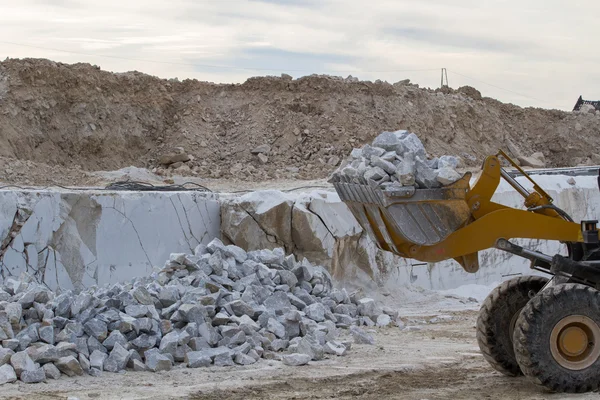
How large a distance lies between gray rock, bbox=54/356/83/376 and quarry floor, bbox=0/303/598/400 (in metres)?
0.08

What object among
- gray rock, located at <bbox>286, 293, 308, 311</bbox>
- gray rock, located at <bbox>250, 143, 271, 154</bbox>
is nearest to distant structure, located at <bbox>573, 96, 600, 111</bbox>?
gray rock, located at <bbox>250, 143, 271, 154</bbox>

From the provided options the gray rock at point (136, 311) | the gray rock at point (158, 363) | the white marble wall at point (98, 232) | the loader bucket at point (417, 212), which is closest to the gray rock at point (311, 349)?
the gray rock at point (158, 363)

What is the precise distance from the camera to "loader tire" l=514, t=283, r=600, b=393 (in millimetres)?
6020

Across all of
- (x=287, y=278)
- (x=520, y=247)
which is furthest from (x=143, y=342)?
(x=520, y=247)

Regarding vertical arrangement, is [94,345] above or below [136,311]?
below

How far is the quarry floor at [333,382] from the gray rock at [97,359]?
0.10m

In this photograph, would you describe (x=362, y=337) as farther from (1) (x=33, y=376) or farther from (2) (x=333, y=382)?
(1) (x=33, y=376)

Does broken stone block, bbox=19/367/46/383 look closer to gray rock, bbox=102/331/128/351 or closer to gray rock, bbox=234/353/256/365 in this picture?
gray rock, bbox=102/331/128/351

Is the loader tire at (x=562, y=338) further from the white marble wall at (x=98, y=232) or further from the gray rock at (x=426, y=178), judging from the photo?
the white marble wall at (x=98, y=232)

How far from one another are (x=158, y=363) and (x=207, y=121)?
18881mm

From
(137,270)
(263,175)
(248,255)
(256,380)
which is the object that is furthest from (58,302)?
(263,175)

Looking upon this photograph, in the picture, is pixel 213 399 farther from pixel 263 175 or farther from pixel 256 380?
pixel 263 175

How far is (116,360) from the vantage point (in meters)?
7.03

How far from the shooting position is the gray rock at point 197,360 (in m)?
7.26
